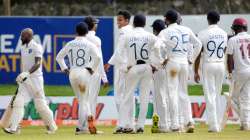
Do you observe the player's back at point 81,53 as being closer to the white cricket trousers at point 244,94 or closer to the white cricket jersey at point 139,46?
the white cricket jersey at point 139,46

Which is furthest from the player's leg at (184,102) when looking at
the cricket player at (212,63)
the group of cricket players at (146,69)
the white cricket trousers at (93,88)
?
the white cricket trousers at (93,88)

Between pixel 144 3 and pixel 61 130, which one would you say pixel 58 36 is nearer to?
pixel 61 130

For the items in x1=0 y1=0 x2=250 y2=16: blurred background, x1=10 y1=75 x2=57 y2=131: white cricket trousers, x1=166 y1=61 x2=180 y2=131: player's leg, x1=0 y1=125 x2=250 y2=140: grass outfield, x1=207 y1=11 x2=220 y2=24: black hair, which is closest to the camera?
x1=0 y1=125 x2=250 y2=140: grass outfield

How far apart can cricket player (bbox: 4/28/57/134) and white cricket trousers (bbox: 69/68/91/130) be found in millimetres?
1193

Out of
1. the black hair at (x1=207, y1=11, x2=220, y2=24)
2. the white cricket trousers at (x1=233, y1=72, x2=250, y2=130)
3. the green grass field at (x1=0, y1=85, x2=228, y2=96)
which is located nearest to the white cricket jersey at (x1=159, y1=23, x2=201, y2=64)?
the black hair at (x1=207, y1=11, x2=220, y2=24)

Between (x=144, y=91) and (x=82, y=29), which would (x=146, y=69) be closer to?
(x=144, y=91)

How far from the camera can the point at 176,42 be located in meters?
25.5

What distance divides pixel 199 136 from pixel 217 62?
2428 millimetres

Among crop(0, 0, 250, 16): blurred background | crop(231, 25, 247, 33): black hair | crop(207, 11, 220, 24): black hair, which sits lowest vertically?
crop(231, 25, 247, 33): black hair

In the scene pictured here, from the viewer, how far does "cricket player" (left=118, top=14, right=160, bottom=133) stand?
25422 millimetres

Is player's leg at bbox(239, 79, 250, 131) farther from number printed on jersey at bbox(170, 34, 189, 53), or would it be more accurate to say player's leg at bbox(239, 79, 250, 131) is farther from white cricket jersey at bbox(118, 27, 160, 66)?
white cricket jersey at bbox(118, 27, 160, 66)

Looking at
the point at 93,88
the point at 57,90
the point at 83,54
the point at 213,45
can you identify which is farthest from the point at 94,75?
the point at 57,90

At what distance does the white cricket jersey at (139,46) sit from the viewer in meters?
25.4

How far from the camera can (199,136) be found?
24.2 m
